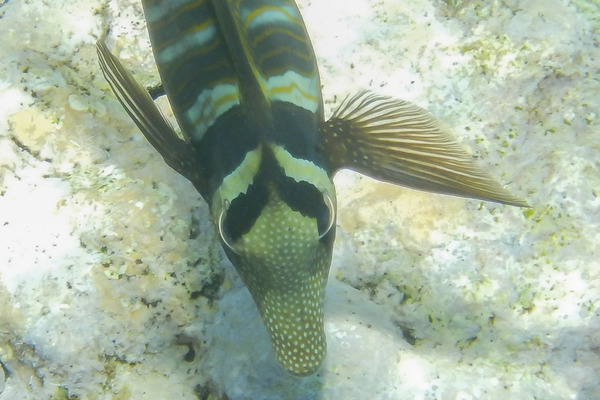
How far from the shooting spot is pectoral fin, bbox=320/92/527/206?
2.65 metres

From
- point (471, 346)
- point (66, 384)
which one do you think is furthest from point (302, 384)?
point (66, 384)

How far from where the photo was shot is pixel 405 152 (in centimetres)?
276

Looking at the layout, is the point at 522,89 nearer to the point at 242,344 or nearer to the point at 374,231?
the point at 374,231

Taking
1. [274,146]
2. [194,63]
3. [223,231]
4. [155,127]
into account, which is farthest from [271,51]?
[223,231]

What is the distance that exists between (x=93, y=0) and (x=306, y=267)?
3.06 meters

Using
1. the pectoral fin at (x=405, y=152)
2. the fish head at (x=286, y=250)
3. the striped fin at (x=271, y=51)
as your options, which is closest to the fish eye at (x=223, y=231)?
the fish head at (x=286, y=250)

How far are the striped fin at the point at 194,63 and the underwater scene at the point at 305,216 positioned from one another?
0.04 feet

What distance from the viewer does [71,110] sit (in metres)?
3.57

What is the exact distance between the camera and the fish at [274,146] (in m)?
2.37

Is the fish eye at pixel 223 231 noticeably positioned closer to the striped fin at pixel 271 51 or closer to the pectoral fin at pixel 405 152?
the striped fin at pixel 271 51

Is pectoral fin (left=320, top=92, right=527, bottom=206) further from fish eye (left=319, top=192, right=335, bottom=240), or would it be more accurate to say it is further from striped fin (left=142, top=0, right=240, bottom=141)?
striped fin (left=142, top=0, right=240, bottom=141)

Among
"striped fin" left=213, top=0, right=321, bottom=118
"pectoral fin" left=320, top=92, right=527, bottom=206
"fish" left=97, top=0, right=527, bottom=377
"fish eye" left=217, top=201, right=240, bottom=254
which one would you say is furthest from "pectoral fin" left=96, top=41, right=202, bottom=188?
"pectoral fin" left=320, top=92, right=527, bottom=206

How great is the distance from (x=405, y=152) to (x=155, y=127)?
1337 millimetres

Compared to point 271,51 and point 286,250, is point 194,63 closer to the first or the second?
point 271,51
